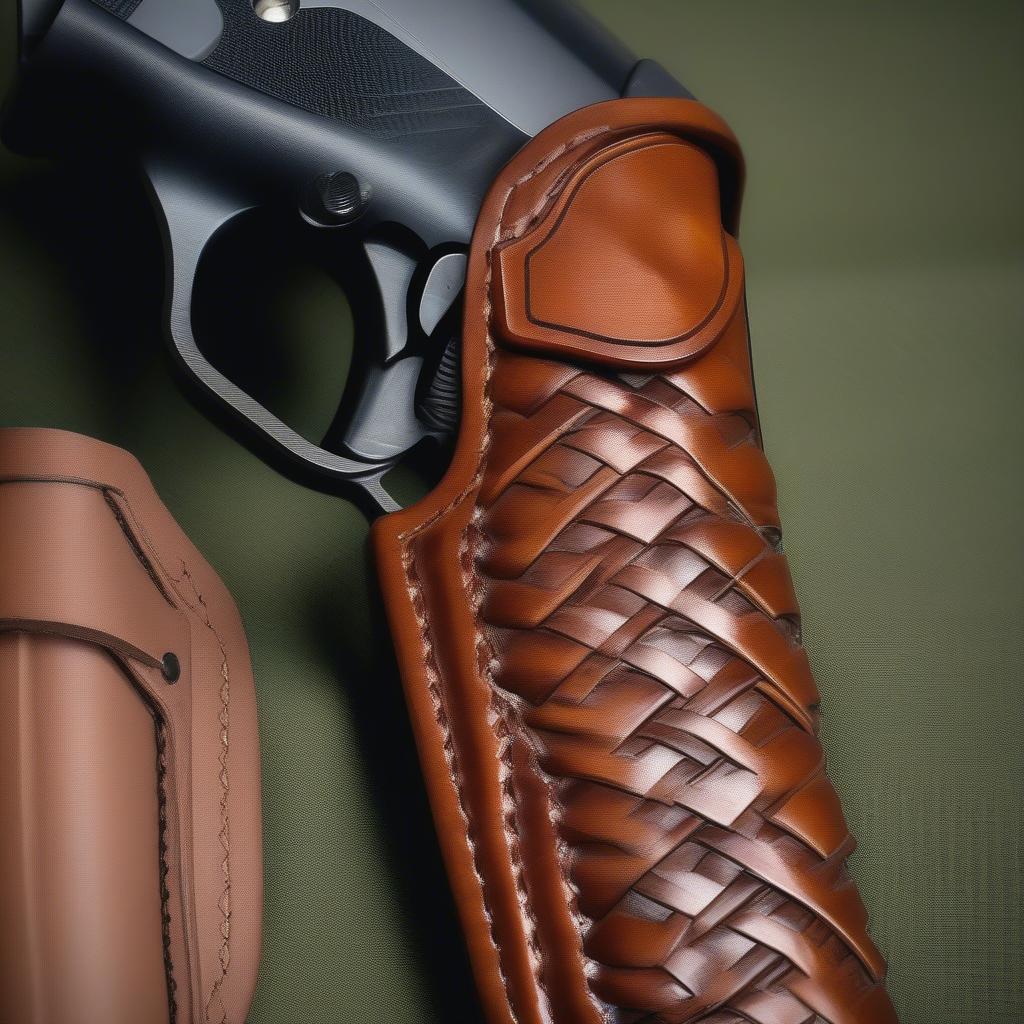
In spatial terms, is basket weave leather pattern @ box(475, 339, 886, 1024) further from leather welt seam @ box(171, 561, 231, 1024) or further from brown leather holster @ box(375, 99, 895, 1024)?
leather welt seam @ box(171, 561, 231, 1024)

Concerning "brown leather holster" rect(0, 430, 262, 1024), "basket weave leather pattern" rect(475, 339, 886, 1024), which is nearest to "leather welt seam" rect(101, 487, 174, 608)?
"brown leather holster" rect(0, 430, 262, 1024)

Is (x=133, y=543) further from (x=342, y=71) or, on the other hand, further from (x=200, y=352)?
(x=342, y=71)

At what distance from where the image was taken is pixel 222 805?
0.68 meters

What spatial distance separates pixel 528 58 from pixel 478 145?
7 centimetres

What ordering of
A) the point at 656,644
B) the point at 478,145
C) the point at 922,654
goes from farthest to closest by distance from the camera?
1. the point at 922,654
2. the point at 478,145
3. the point at 656,644

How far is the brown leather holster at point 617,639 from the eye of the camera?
1.89 ft

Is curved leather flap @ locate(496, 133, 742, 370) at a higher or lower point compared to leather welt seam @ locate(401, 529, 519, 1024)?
higher

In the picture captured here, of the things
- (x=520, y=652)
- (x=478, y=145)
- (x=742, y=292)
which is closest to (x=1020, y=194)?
(x=742, y=292)

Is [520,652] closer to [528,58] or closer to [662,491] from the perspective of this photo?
[662,491]

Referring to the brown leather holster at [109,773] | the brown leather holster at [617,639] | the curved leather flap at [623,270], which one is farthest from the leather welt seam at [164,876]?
the curved leather flap at [623,270]

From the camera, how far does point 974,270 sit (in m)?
0.99

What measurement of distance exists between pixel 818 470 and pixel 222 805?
544 millimetres

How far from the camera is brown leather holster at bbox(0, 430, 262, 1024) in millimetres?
562

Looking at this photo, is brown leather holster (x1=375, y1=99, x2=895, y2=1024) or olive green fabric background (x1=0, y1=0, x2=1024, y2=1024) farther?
olive green fabric background (x1=0, y1=0, x2=1024, y2=1024)
